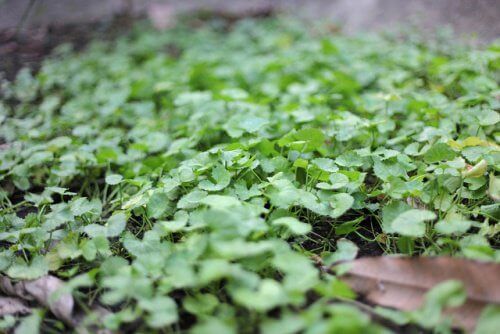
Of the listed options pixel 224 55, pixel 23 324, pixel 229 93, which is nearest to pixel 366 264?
pixel 23 324

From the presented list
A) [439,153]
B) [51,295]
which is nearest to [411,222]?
[439,153]

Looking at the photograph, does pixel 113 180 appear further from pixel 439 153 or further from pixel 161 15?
pixel 161 15

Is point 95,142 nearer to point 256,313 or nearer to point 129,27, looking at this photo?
point 256,313

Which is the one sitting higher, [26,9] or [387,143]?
[26,9]

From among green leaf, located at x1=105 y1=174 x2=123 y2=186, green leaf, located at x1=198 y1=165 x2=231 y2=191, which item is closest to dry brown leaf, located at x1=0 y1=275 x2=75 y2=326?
green leaf, located at x1=105 y1=174 x2=123 y2=186

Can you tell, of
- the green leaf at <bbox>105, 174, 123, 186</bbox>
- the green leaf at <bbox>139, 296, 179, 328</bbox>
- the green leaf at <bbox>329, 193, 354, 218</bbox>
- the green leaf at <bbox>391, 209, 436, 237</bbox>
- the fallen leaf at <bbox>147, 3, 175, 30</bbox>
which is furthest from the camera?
the fallen leaf at <bbox>147, 3, 175, 30</bbox>

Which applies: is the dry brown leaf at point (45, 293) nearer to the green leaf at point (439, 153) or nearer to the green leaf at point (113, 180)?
the green leaf at point (113, 180)

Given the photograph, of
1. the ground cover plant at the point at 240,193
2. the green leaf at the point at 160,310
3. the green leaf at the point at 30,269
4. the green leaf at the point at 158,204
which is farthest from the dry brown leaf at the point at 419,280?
the green leaf at the point at 30,269

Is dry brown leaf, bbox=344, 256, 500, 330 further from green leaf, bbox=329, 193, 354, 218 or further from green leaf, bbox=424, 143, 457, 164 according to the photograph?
green leaf, bbox=424, 143, 457, 164
